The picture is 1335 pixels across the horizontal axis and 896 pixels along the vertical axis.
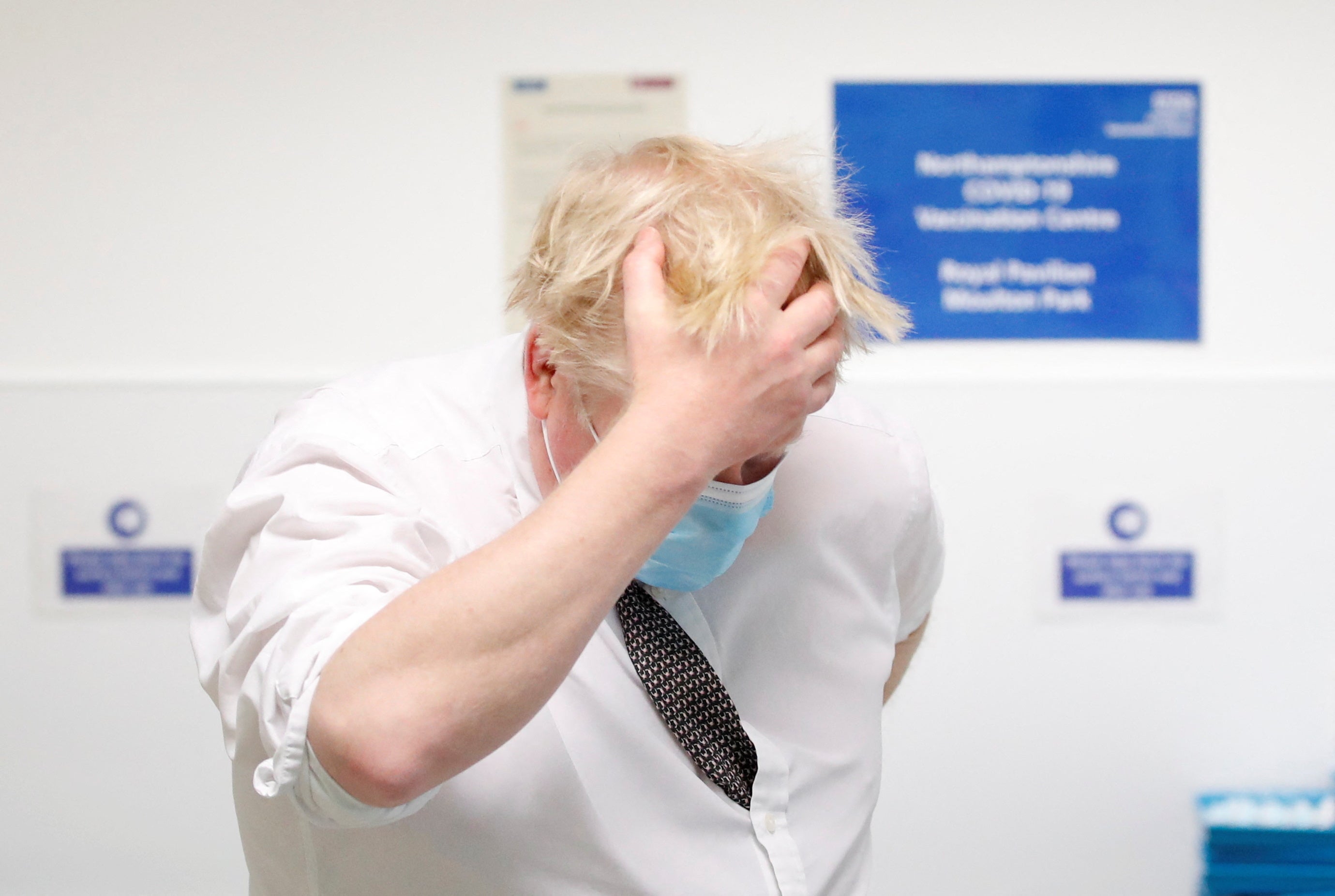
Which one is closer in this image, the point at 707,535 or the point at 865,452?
the point at 707,535

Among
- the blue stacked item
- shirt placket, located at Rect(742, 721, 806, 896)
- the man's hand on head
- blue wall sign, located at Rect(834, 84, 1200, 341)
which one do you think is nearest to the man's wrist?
the man's hand on head

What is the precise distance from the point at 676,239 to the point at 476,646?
382mm

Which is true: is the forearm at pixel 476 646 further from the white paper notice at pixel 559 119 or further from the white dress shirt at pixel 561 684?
the white paper notice at pixel 559 119

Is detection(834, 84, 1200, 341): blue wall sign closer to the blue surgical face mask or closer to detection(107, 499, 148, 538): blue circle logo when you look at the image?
the blue surgical face mask

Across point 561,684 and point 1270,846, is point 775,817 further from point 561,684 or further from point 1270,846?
point 1270,846

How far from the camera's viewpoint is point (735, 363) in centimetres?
70

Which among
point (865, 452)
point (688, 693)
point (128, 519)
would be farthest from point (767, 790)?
point (128, 519)

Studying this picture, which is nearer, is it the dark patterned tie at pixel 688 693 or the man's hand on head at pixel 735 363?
the man's hand on head at pixel 735 363

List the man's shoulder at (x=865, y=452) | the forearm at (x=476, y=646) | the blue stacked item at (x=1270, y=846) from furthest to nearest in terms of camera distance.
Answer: the blue stacked item at (x=1270, y=846) → the man's shoulder at (x=865, y=452) → the forearm at (x=476, y=646)

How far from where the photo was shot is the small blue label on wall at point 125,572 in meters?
1.88

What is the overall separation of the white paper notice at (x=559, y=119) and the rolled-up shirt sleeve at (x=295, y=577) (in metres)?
1.07

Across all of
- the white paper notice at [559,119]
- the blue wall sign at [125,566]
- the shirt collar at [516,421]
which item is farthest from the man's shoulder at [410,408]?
the blue wall sign at [125,566]

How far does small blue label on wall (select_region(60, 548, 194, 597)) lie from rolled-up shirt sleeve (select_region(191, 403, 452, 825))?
115 cm

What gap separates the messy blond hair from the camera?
31.0 inches
